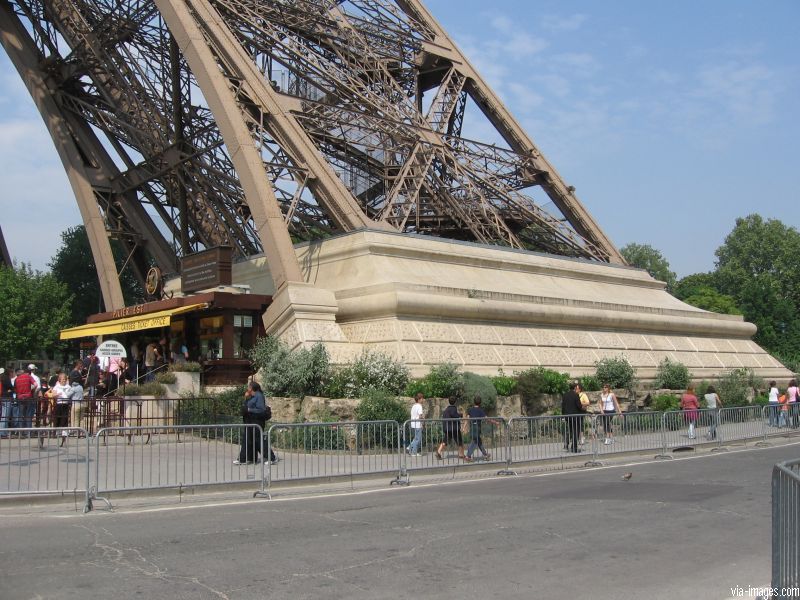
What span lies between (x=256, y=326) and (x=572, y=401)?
10421 millimetres

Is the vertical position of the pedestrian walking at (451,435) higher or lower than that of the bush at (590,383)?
lower

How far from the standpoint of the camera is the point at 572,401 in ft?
61.2

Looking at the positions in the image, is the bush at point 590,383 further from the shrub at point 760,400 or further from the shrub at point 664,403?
the shrub at point 760,400

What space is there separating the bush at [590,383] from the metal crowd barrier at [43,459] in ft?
48.5

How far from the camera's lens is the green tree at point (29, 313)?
47531 millimetres

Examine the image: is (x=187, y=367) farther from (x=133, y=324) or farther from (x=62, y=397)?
(x=133, y=324)

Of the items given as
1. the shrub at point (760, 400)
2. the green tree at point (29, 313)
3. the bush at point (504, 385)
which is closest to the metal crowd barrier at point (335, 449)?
the bush at point (504, 385)

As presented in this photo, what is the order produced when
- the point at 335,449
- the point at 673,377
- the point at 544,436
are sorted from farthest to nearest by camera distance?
the point at 673,377
the point at 544,436
the point at 335,449

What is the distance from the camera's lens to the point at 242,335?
81.4 feet

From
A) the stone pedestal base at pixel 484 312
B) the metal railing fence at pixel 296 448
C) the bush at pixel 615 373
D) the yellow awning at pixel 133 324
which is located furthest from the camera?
the bush at pixel 615 373

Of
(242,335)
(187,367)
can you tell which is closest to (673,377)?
(242,335)

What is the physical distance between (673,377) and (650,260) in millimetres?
60012

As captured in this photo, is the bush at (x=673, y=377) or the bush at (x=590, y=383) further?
the bush at (x=673, y=377)

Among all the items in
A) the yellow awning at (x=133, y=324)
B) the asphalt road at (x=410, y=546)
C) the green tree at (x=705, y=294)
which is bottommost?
the asphalt road at (x=410, y=546)
